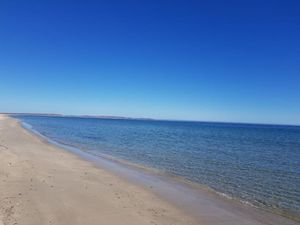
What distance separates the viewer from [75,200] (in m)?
11.6

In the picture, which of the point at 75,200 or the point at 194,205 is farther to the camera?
the point at 194,205

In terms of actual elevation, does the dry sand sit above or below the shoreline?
above

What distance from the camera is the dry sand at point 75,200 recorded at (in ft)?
31.3

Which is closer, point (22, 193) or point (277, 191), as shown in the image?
point (22, 193)

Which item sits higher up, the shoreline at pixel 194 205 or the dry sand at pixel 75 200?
the dry sand at pixel 75 200

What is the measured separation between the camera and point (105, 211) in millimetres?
10500

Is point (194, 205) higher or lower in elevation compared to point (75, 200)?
lower

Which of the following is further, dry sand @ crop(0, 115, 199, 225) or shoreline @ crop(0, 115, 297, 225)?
shoreline @ crop(0, 115, 297, 225)

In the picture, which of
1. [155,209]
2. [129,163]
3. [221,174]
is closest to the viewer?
[155,209]

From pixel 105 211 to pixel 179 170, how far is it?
34.7 feet

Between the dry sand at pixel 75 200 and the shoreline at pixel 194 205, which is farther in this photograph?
the shoreline at pixel 194 205

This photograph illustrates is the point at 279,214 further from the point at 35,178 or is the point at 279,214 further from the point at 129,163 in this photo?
the point at 129,163

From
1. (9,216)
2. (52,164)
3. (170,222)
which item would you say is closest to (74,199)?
(9,216)

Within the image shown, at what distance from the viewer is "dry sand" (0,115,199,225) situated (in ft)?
31.3
